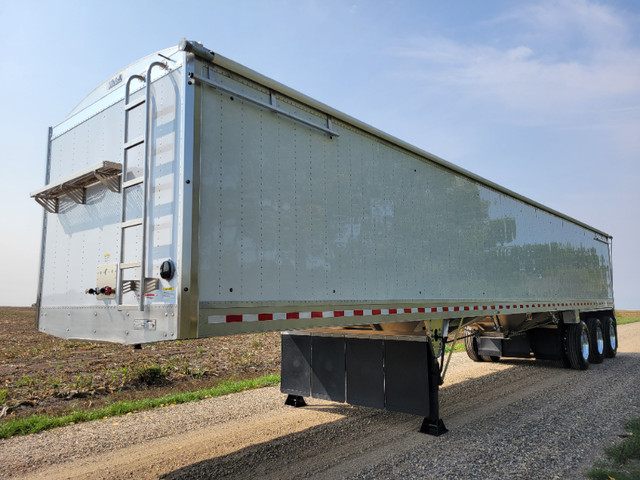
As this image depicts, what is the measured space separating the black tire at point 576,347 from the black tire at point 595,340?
1.06 m

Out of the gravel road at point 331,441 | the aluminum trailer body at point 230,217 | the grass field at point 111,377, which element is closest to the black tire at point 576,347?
the gravel road at point 331,441

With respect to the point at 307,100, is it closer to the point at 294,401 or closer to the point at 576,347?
the point at 294,401

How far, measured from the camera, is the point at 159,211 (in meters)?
3.74

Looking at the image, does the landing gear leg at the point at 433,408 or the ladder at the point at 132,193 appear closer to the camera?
the ladder at the point at 132,193

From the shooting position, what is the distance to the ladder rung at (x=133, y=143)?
4027 mm

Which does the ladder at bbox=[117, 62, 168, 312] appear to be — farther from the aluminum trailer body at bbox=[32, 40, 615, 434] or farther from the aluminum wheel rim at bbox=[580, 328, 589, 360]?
the aluminum wheel rim at bbox=[580, 328, 589, 360]

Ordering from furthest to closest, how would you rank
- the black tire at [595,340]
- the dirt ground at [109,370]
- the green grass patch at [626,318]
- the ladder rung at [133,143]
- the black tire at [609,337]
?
the green grass patch at [626,318] → the black tire at [609,337] → the black tire at [595,340] → the dirt ground at [109,370] → the ladder rung at [133,143]

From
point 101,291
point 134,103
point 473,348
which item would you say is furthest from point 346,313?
point 473,348

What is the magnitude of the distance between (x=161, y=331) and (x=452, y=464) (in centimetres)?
322

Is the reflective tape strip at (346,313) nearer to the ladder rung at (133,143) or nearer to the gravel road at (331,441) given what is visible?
the gravel road at (331,441)

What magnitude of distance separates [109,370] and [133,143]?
26.8 ft

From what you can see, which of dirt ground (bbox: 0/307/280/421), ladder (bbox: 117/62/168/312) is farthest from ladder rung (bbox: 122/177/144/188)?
dirt ground (bbox: 0/307/280/421)

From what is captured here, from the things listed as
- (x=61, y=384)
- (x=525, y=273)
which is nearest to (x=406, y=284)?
(x=525, y=273)

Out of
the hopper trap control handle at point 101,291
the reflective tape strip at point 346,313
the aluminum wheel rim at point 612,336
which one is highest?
the hopper trap control handle at point 101,291
